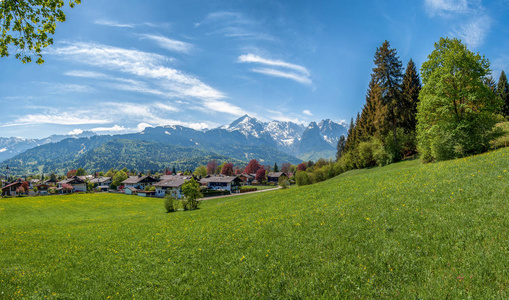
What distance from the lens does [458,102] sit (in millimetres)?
28562

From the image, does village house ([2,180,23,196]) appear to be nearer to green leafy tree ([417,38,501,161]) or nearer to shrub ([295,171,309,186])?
shrub ([295,171,309,186])

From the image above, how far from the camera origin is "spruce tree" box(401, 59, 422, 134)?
45.6 metres

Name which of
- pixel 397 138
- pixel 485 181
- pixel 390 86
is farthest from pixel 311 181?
pixel 485 181

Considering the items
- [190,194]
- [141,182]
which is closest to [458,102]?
[190,194]

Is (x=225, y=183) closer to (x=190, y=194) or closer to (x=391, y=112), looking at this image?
(x=190, y=194)

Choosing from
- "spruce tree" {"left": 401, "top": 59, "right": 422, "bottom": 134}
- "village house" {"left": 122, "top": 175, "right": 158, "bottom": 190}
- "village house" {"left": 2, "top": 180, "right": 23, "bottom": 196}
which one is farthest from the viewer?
"village house" {"left": 122, "top": 175, "right": 158, "bottom": 190}

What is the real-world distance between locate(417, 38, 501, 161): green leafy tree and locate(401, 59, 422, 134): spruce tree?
16075 mm

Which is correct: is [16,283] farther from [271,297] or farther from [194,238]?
[271,297]

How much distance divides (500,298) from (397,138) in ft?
160

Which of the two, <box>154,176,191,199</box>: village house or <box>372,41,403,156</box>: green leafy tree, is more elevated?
<box>372,41,403,156</box>: green leafy tree

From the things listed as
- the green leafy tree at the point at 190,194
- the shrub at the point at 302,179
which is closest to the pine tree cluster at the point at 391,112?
the shrub at the point at 302,179

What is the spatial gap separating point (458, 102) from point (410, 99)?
22466 millimetres

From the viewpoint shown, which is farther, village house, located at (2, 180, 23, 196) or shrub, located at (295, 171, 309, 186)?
village house, located at (2, 180, 23, 196)

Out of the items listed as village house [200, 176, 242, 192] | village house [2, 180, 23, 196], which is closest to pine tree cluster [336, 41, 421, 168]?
village house [200, 176, 242, 192]
